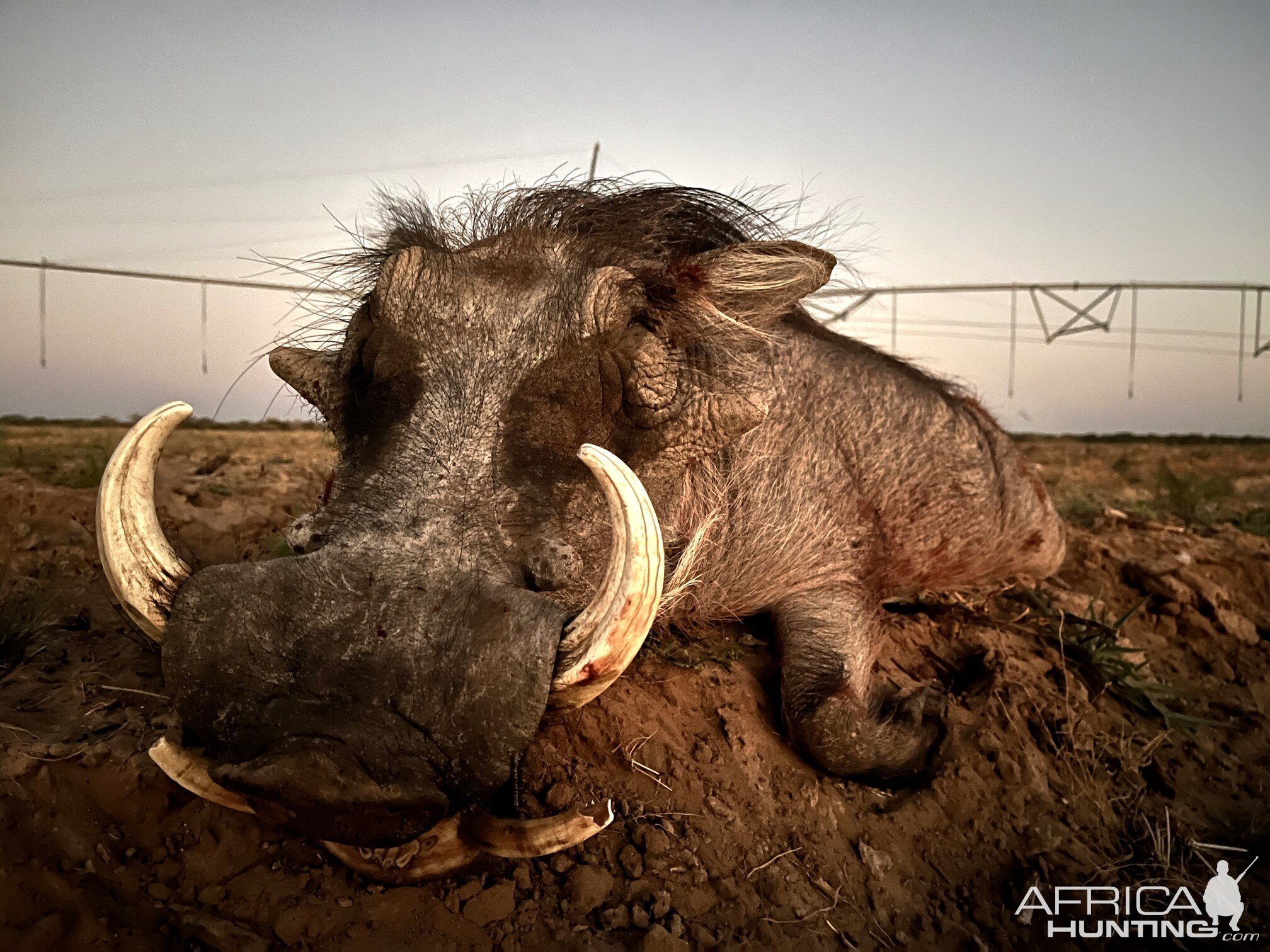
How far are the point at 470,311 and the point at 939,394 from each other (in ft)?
8.86

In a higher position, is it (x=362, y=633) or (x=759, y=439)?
(x=759, y=439)

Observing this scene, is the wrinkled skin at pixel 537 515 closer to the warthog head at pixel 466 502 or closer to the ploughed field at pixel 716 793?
the warthog head at pixel 466 502

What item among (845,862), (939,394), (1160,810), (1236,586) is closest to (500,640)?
(845,862)

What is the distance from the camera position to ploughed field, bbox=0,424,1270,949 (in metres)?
1.85

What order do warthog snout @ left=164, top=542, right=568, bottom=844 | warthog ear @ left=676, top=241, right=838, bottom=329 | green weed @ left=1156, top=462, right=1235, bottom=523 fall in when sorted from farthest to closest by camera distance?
1. green weed @ left=1156, top=462, right=1235, bottom=523
2. warthog ear @ left=676, top=241, right=838, bottom=329
3. warthog snout @ left=164, top=542, right=568, bottom=844

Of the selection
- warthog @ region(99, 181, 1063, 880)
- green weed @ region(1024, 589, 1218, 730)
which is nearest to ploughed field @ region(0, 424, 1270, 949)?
green weed @ region(1024, 589, 1218, 730)

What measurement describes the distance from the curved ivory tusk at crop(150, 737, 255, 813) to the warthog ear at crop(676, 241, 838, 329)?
71.5 inches

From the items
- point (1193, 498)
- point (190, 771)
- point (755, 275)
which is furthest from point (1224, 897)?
point (1193, 498)

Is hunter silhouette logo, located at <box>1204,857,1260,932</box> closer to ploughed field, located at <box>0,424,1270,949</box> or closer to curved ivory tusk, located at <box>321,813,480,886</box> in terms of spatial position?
ploughed field, located at <box>0,424,1270,949</box>

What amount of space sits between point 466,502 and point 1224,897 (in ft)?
8.58

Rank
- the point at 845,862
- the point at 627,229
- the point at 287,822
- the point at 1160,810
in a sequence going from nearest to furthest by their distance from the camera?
the point at 287,822 → the point at 845,862 → the point at 627,229 → the point at 1160,810

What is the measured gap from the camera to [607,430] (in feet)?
7.86

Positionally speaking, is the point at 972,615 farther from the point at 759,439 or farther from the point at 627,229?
the point at 627,229

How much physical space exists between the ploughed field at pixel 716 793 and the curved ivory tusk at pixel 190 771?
0.30 metres
